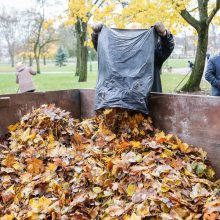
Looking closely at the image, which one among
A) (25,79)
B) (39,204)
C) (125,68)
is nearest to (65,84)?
(25,79)

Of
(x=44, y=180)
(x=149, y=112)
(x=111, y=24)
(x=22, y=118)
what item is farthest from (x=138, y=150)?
(x=111, y=24)

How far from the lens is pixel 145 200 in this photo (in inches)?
91.9

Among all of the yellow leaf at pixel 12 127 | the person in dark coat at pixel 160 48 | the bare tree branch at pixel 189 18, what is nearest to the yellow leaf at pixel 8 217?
the yellow leaf at pixel 12 127

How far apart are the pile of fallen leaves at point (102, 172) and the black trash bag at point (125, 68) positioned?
0.23 metres

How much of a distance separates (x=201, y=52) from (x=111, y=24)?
319cm

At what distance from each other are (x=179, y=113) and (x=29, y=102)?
6.43ft

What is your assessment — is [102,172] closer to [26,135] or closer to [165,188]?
[165,188]

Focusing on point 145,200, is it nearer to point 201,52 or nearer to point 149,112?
point 149,112

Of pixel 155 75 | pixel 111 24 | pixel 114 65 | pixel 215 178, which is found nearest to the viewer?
pixel 215 178

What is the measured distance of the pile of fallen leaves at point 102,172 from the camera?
2359mm

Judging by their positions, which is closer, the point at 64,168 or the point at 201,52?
the point at 64,168

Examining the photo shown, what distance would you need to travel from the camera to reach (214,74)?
543cm

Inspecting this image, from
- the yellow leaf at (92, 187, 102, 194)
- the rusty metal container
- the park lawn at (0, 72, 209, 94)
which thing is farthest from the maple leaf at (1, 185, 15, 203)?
the park lawn at (0, 72, 209, 94)

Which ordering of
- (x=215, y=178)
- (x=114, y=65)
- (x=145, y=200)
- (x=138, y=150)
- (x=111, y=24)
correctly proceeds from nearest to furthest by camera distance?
1. (x=145, y=200)
2. (x=215, y=178)
3. (x=138, y=150)
4. (x=114, y=65)
5. (x=111, y=24)
